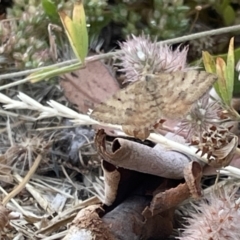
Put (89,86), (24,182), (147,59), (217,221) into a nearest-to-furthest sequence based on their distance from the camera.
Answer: (217,221)
(147,59)
(24,182)
(89,86)

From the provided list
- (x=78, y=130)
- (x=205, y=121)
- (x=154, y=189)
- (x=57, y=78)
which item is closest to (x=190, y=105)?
(x=205, y=121)

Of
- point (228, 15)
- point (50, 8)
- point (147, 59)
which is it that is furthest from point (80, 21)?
point (228, 15)

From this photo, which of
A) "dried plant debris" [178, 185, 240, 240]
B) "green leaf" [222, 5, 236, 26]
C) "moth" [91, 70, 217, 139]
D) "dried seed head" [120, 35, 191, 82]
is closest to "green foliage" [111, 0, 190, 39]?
"green leaf" [222, 5, 236, 26]

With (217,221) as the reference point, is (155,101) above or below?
above

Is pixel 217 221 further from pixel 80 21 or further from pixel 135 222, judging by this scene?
pixel 80 21

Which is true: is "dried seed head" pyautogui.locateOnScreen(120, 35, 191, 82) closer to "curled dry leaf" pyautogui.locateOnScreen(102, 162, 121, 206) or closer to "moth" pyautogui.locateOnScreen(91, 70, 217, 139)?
"moth" pyautogui.locateOnScreen(91, 70, 217, 139)

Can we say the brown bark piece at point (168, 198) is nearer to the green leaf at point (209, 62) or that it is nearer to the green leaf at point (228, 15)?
the green leaf at point (209, 62)

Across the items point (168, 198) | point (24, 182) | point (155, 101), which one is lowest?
point (24, 182)
